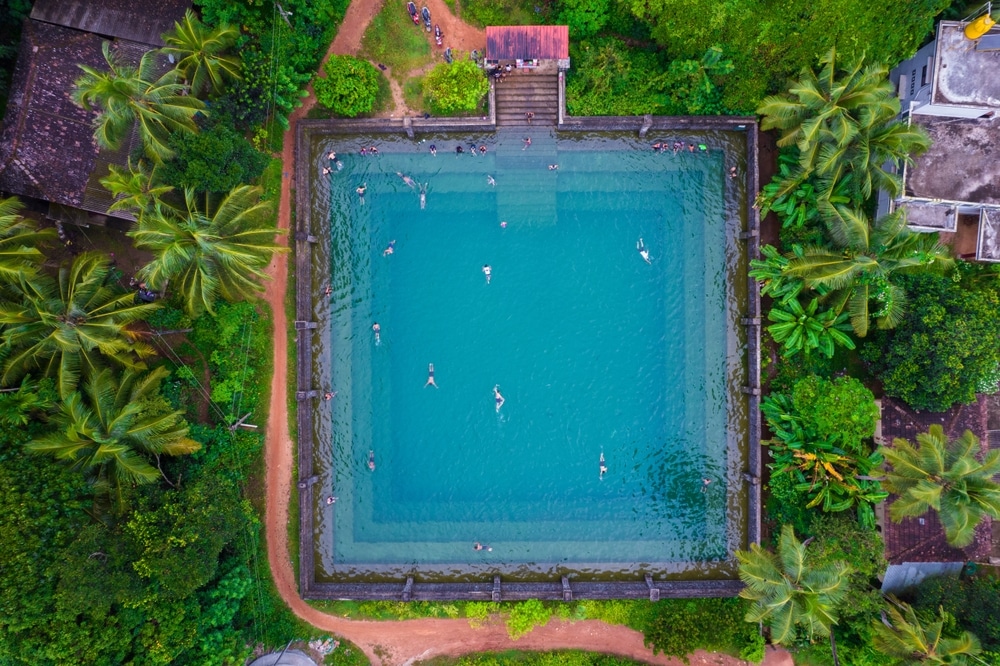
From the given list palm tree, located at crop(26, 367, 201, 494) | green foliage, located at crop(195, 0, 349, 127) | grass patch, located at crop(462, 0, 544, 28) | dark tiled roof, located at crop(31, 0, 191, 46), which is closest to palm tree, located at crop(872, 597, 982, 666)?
palm tree, located at crop(26, 367, 201, 494)

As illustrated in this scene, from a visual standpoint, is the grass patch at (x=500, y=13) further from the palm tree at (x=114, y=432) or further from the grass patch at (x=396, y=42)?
the palm tree at (x=114, y=432)

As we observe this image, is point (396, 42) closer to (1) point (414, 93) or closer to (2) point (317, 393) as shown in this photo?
(1) point (414, 93)

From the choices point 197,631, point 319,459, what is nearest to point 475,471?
point 319,459

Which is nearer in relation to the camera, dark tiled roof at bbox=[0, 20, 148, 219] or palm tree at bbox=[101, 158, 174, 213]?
palm tree at bbox=[101, 158, 174, 213]

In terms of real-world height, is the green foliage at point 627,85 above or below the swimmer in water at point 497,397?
above

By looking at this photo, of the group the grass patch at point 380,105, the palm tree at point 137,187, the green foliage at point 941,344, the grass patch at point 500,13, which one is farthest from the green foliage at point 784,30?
the palm tree at point 137,187

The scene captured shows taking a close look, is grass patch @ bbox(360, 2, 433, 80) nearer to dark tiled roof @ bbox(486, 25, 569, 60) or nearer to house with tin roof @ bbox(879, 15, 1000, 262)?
dark tiled roof @ bbox(486, 25, 569, 60)
